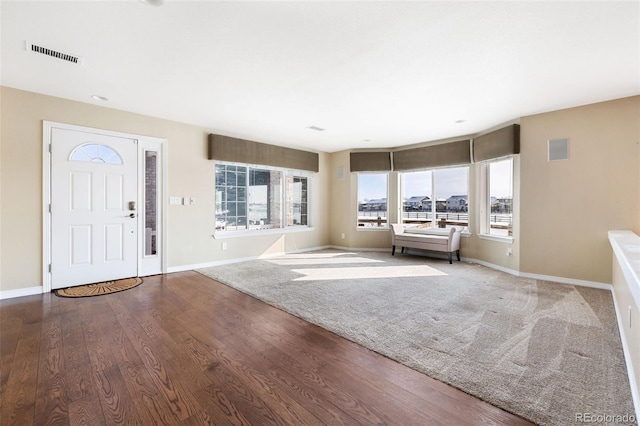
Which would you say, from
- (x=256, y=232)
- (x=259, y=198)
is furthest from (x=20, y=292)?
(x=259, y=198)

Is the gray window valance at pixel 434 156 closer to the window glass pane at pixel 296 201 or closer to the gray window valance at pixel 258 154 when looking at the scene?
the gray window valance at pixel 258 154

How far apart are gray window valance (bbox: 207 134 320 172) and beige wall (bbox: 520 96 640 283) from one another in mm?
4346

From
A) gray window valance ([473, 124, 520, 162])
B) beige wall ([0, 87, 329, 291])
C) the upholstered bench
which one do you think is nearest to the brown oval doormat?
beige wall ([0, 87, 329, 291])

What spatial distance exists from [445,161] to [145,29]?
5.59 meters

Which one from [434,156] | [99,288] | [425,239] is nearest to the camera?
[99,288]

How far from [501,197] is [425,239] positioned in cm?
Answer: 158

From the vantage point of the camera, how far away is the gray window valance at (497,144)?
15.1 ft

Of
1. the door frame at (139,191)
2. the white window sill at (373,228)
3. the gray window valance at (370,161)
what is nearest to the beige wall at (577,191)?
the white window sill at (373,228)

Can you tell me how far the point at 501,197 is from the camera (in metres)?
5.29

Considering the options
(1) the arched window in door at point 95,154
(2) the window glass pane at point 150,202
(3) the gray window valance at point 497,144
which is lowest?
(2) the window glass pane at point 150,202

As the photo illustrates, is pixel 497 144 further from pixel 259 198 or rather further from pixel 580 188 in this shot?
pixel 259 198

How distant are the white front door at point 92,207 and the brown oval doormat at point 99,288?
0.40ft

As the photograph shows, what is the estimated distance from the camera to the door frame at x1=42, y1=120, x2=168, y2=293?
3697 mm

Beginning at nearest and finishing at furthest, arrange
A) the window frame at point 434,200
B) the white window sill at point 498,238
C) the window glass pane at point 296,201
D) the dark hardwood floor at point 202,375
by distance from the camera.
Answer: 1. the dark hardwood floor at point 202,375
2. the white window sill at point 498,238
3. the window frame at point 434,200
4. the window glass pane at point 296,201
